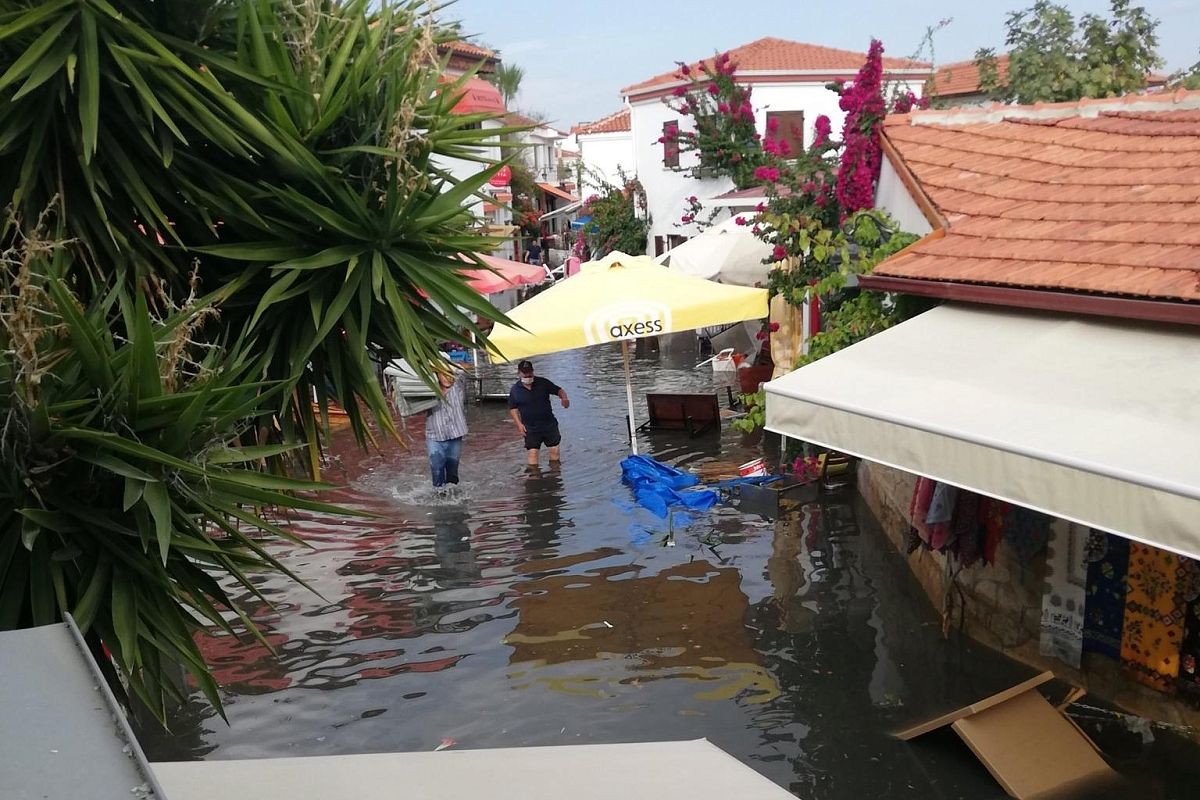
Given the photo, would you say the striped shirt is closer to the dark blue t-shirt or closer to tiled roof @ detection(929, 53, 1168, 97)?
the dark blue t-shirt

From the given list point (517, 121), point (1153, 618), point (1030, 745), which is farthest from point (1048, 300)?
point (517, 121)

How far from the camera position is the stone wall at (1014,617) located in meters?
7.14

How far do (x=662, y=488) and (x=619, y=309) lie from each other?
2029 millimetres

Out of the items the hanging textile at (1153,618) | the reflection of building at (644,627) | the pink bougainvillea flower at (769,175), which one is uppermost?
the pink bougainvillea flower at (769,175)

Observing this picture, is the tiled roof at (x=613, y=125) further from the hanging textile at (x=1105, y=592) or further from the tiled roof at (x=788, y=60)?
the hanging textile at (x=1105, y=592)

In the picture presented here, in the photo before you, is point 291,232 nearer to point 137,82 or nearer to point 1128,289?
point 137,82

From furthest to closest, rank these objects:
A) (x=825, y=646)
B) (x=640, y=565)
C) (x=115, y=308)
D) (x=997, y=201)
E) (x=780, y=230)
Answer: (x=780, y=230) < (x=640, y=565) < (x=997, y=201) < (x=825, y=646) < (x=115, y=308)

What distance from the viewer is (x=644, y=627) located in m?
9.43

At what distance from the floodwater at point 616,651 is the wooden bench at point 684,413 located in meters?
3.27

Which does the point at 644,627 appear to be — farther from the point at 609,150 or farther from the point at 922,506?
the point at 609,150

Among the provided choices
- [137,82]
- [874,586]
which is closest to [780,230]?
[874,586]

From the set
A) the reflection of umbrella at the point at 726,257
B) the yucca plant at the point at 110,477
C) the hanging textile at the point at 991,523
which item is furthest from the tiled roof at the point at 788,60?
the yucca plant at the point at 110,477

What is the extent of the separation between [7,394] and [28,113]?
4.59 feet

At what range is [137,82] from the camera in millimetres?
4859
